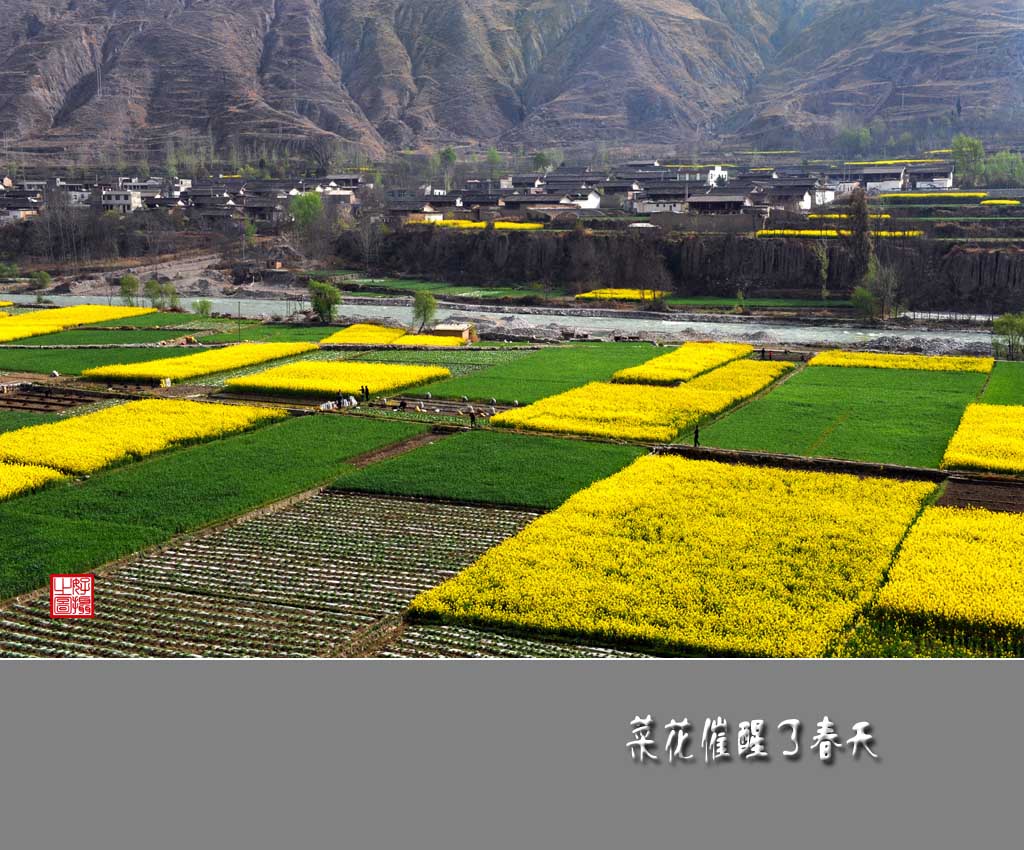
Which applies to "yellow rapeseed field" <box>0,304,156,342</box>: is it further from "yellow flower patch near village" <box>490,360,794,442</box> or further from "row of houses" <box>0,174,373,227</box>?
"row of houses" <box>0,174,373,227</box>

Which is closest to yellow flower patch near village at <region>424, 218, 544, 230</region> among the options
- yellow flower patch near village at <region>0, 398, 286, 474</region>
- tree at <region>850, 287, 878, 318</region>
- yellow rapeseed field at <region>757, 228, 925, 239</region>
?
yellow rapeseed field at <region>757, 228, 925, 239</region>

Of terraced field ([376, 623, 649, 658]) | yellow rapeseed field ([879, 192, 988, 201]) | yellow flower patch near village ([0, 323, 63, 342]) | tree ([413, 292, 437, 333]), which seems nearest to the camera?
terraced field ([376, 623, 649, 658])

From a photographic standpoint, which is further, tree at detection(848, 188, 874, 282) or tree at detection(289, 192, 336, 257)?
tree at detection(289, 192, 336, 257)

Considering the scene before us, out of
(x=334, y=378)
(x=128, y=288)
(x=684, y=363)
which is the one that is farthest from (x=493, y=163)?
(x=334, y=378)

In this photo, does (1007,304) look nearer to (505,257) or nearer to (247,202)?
(505,257)

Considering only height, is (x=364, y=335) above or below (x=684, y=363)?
above

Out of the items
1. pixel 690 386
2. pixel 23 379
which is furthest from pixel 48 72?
pixel 690 386

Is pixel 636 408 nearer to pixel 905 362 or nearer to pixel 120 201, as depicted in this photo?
pixel 905 362
